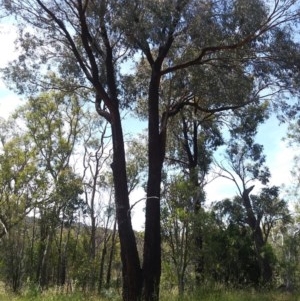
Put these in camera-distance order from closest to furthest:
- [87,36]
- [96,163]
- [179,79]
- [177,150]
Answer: [87,36] → [179,79] → [177,150] → [96,163]

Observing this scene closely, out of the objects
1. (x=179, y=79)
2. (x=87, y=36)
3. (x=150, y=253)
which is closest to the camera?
(x=150, y=253)

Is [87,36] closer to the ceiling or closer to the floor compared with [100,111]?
closer to the ceiling

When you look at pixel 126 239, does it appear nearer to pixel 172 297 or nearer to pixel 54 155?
pixel 172 297

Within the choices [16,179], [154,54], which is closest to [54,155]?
[16,179]

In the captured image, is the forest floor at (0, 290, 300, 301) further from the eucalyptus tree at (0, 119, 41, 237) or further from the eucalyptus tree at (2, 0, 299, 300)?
the eucalyptus tree at (0, 119, 41, 237)

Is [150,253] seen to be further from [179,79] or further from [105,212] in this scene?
[105,212]

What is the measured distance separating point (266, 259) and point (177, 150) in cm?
754

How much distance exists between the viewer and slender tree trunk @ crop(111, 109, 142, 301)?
11.5 metres

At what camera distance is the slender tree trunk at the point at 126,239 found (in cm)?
1151

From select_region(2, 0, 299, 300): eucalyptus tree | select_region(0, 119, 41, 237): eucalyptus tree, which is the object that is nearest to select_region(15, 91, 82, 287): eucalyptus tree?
select_region(0, 119, 41, 237): eucalyptus tree

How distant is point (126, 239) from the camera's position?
38.7 ft

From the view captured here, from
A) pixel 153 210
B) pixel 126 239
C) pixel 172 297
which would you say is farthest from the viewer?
pixel 153 210

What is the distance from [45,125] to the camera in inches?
1213

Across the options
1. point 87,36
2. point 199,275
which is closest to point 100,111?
point 87,36
